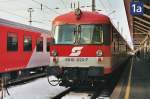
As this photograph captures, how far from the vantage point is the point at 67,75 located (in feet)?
48.9

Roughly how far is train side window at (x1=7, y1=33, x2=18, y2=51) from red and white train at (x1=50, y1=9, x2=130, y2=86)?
4072 millimetres

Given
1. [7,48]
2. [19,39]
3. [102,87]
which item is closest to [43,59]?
[19,39]

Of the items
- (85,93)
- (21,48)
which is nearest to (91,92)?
(85,93)

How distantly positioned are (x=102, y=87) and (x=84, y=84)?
97cm

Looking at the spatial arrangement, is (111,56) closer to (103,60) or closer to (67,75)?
(103,60)

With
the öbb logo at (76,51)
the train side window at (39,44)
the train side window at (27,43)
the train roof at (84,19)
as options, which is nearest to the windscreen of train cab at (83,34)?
the train roof at (84,19)

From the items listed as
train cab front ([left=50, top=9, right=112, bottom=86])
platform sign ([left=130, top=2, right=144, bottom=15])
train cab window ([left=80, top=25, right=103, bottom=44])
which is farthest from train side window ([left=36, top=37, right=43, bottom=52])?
train cab window ([left=80, top=25, right=103, bottom=44])

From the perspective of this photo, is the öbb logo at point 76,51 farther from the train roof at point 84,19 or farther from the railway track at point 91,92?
the railway track at point 91,92

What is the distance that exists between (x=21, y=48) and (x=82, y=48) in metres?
6.63

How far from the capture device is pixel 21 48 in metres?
21.0

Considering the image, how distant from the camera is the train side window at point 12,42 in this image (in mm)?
18872

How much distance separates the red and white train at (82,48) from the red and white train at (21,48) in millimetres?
661

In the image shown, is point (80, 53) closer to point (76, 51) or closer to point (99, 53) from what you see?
point (76, 51)

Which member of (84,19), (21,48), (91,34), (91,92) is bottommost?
(91,92)
